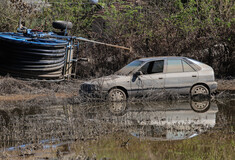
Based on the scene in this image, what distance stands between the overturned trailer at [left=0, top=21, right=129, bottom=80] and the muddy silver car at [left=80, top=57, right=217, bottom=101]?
4287mm

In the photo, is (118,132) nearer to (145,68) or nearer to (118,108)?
(118,108)

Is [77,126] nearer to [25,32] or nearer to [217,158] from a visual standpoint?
[217,158]

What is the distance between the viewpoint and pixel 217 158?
6625 mm

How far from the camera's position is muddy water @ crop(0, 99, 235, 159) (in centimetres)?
731

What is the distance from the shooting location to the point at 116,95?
14359 mm

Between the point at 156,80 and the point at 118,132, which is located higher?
the point at 156,80

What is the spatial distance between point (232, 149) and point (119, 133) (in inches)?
96.7

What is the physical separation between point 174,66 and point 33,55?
6.26 m

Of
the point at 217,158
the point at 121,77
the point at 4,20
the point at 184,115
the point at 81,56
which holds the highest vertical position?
the point at 4,20

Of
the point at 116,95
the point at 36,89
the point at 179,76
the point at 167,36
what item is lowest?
the point at 116,95

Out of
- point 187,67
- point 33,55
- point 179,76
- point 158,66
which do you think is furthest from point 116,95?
point 33,55


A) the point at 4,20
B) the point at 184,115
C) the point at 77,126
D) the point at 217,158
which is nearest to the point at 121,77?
the point at 184,115

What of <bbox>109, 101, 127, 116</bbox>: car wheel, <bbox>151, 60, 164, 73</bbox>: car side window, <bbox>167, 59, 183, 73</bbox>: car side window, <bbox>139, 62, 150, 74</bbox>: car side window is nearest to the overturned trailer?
<bbox>139, 62, 150, 74</bbox>: car side window

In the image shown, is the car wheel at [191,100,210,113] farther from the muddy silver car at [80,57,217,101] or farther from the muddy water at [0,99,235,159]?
the muddy silver car at [80,57,217,101]
